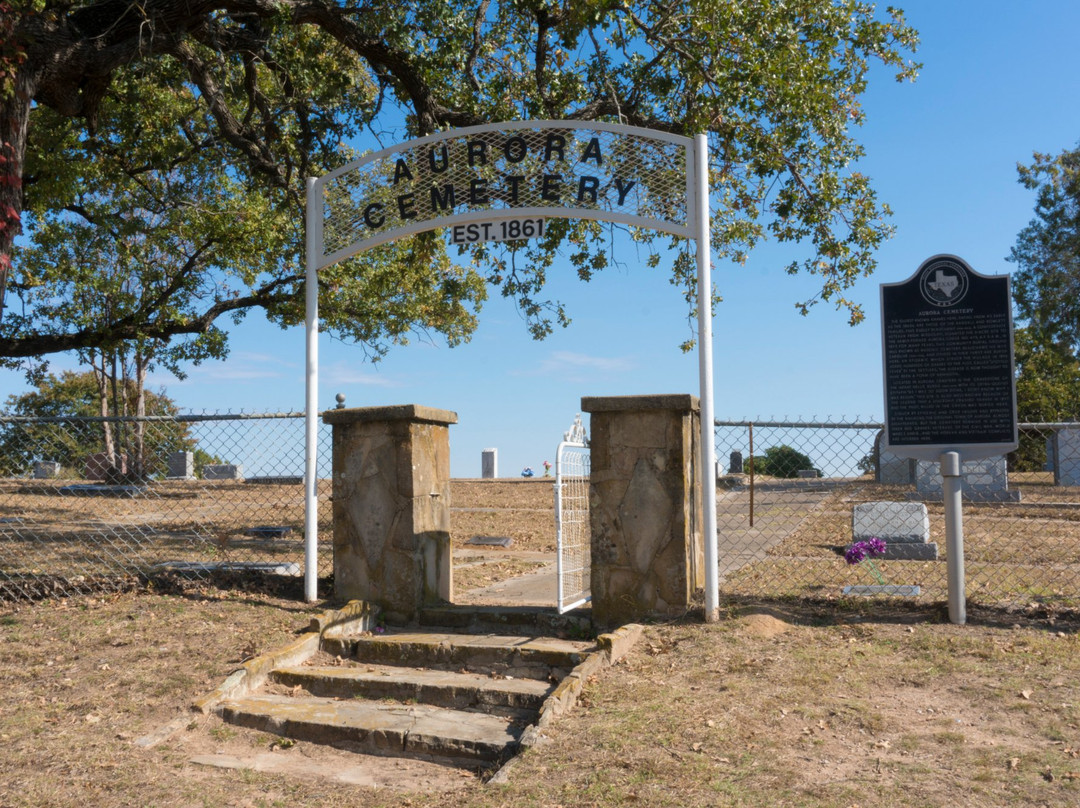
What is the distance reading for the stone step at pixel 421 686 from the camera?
5.33 meters

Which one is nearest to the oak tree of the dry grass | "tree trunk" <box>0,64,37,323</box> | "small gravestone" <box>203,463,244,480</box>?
"tree trunk" <box>0,64,37,323</box>

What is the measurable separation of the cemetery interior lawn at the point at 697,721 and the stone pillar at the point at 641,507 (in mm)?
344

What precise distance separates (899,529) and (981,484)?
6.74 meters

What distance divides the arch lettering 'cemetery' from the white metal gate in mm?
1713

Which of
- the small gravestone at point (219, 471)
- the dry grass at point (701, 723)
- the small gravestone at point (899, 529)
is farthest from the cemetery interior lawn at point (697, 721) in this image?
the small gravestone at point (219, 471)

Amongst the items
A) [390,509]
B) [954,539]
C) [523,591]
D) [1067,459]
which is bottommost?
[523,591]

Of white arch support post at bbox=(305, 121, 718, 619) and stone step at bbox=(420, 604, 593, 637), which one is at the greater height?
white arch support post at bbox=(305, 121, 718, 619)

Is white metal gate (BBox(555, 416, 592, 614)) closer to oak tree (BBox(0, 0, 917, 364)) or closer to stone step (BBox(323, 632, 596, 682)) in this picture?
stone step (BBox(323, 632, 596, 682))

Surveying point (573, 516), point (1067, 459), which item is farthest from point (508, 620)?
point (1067, 459)

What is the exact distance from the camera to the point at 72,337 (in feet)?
46.3

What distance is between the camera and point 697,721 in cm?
459

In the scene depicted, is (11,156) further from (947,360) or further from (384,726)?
(947,360)

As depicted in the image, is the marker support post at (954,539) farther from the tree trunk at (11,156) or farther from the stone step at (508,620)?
the tree trunk at (11,156)

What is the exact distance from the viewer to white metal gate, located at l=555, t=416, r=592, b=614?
634 cm
